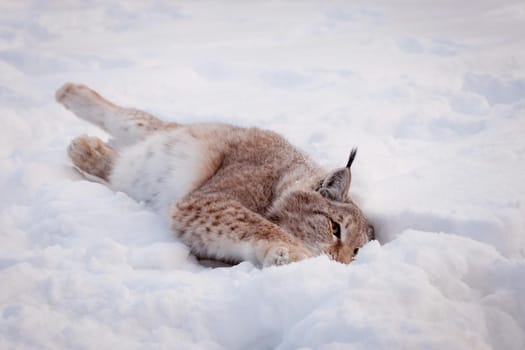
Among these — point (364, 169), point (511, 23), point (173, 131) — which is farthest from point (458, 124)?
point (511, 23)

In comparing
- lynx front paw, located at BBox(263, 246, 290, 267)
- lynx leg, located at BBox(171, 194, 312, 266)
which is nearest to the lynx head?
lynx leg, located at BBox(171, 194, 312, 266)

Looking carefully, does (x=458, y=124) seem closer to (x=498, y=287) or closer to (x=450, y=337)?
(x=498, y=287)

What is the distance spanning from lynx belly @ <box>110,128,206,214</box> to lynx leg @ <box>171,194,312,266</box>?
1.61 feet

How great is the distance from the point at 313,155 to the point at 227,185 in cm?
166

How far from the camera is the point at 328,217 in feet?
11.0

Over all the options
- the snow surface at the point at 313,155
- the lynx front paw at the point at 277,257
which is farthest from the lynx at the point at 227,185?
the snow surface at the point at 313,155

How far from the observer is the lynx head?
128 inches

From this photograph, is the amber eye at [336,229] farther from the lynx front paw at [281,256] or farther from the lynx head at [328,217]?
the lynx front paw at [281,256]

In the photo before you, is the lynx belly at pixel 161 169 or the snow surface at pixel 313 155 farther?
→ the lynx belly at pixel 161 169

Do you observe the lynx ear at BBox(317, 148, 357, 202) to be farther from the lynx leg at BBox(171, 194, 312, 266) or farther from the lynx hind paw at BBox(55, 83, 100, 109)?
the lynx hind paw at BBox(55, 83, 100, 109)

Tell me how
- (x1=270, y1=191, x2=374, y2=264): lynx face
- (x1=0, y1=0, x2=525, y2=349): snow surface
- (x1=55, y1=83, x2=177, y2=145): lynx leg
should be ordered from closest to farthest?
(x1=0, y1=0, x2=525, y2=349): snow surface
(x1=270, y1=191, x2=374, y2=264): lynx face
(x1=55, y1=83, x2=177, y2=145): lynx leg

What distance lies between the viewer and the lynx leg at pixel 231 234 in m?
2.90

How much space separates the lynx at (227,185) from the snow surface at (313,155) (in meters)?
0.21

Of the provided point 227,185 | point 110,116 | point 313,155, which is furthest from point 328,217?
point 110,116
